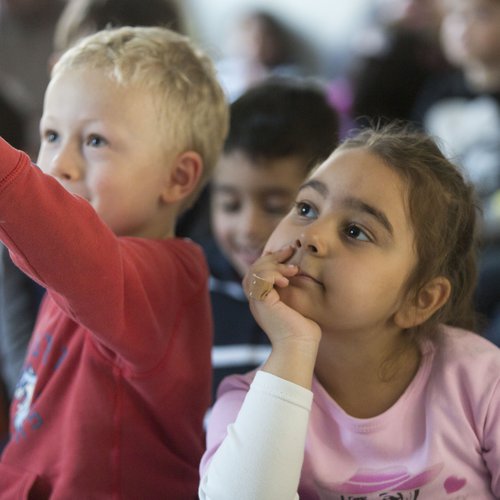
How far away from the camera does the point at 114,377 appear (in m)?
0.90

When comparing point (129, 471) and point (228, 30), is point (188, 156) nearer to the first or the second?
point (129, 471)

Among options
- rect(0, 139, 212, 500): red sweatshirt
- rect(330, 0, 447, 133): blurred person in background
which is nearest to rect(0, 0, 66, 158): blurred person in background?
rect(330, 0, 447, 133): blurred person in background

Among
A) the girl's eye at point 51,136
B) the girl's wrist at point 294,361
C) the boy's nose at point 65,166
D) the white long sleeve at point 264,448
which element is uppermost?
the girl's eye at point 51,136

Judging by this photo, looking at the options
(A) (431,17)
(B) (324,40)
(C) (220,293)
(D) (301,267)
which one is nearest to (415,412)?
(D) (301,267)

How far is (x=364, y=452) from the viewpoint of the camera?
865mm

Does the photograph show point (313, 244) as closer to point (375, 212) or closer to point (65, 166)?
point (375, 212)

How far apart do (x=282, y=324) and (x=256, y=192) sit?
1.95 feet

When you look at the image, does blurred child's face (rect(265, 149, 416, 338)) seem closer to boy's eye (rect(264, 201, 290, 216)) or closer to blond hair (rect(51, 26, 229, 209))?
blond hair (rect(51, 26, 229, 209))

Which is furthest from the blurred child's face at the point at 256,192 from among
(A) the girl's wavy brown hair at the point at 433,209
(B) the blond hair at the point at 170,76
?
(A) the girl's wavy brown hair at the point at 433,209

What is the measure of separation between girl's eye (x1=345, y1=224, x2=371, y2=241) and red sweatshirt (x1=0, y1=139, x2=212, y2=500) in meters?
0.23

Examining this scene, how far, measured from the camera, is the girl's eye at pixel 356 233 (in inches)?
33.0

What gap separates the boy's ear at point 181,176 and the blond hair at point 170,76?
0.04ft

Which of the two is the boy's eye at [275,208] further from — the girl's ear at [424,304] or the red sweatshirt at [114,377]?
the girl's ear at [424,304]

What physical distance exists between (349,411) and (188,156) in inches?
15.2
